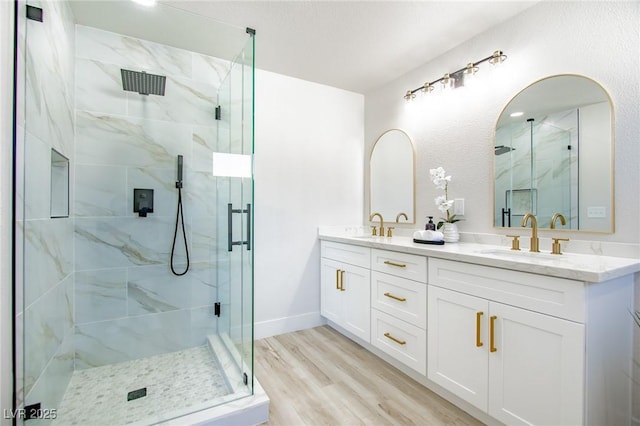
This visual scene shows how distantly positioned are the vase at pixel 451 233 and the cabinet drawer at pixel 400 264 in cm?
47

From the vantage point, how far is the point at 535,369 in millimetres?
1305

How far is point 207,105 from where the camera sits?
234 centimetres

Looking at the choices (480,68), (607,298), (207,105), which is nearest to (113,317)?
(207,105)

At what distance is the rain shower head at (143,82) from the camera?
2090 millimetres

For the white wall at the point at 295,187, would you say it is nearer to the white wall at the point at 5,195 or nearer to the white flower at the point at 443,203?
the white flower at the point at 443,203

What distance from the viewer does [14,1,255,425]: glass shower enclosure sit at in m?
1.53

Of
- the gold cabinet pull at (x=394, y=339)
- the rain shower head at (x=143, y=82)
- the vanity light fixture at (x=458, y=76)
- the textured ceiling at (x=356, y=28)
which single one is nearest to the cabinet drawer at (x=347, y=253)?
the gold cabinet pull at (x=394, y=339)

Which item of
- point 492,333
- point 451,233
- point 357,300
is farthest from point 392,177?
point 492,333

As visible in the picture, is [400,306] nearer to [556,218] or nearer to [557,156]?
[556,218]

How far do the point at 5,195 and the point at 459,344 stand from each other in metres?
2.10

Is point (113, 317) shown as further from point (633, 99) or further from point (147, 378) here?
point (633, 99)

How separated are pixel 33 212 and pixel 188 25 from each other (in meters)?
1.49

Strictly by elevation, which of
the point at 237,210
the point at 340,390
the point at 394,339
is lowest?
the point at 340,390

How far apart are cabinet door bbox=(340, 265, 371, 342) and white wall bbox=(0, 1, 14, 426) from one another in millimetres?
1916
